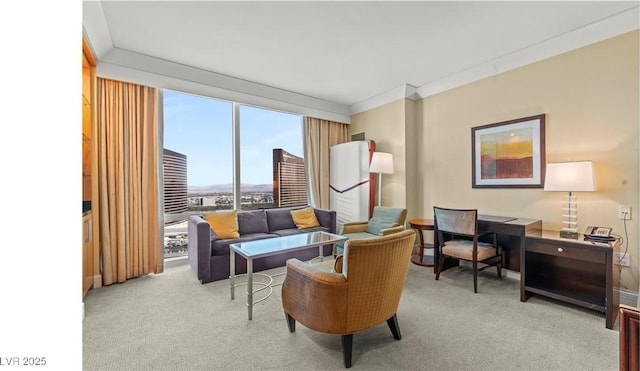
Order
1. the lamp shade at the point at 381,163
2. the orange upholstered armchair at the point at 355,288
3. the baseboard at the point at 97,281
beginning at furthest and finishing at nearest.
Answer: the lamp shade at the point at 381,163
the baseboard at the point at 97,281
the orange upholstered armchair at the point at 355,288

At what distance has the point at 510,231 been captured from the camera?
259 cm

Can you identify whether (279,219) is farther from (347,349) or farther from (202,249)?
(347,349)

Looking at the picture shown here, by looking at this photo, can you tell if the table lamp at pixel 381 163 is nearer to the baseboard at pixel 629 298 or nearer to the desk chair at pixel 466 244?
the desk chair at pixel 466 244

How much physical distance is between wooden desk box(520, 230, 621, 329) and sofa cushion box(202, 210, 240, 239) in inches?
126

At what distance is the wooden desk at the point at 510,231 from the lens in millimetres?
2528

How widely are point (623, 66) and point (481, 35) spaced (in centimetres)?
122

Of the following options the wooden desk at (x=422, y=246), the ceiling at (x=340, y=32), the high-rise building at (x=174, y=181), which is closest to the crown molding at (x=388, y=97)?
the ceiling at (x=340, y=32)

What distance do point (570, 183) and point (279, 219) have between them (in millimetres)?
3407

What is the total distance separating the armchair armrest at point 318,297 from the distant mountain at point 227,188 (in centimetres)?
251

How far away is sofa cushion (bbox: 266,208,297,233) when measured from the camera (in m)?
4.00
